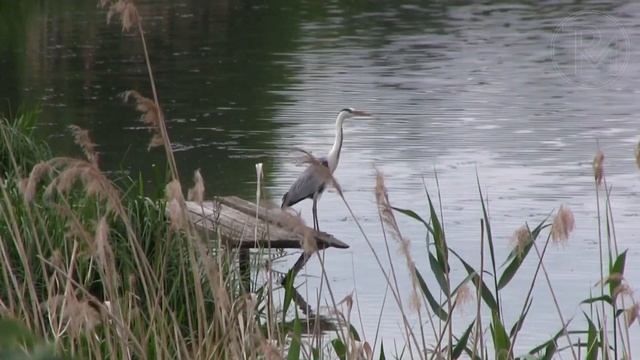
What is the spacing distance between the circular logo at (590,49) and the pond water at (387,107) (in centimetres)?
5

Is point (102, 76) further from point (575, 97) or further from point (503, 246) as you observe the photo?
point (503, 246)

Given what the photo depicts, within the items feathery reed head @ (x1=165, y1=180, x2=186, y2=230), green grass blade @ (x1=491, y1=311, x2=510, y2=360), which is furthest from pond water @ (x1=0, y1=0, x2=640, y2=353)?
feathery reed head @ (x1=165, y1=180, x2=186, y2=230)

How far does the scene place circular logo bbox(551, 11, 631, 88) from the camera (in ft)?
51.9

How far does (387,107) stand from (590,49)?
525 centimetres

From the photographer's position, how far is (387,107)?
1374 centimetres

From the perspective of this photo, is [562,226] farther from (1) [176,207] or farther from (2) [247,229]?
(2) [247,229]

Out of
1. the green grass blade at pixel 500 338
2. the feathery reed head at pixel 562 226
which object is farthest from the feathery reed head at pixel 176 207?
the green grass blade at pixel 500 338

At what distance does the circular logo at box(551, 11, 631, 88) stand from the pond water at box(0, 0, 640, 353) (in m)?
0.05

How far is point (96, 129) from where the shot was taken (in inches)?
510

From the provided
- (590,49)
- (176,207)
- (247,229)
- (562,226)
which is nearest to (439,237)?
Result: (562,226)

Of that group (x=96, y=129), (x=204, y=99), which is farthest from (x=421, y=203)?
(x=204, y=99)

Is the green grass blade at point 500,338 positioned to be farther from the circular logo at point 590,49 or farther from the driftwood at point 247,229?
the circular logo at point 590,49

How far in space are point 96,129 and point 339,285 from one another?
234 inches

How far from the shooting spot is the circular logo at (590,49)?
51.9 ft
